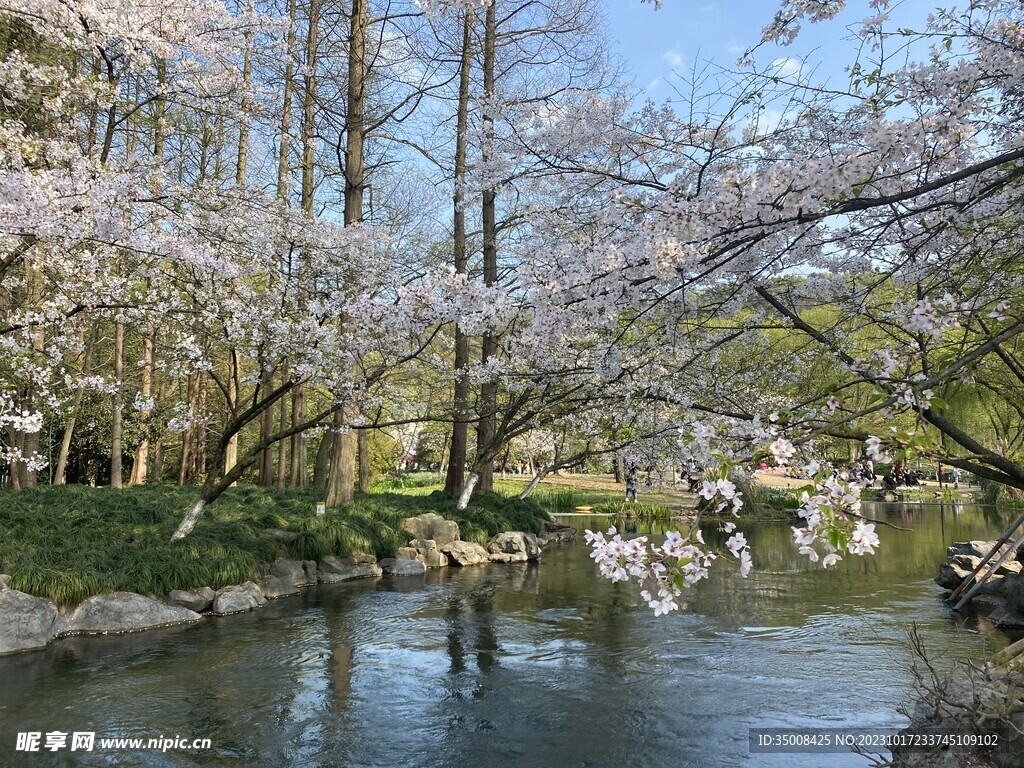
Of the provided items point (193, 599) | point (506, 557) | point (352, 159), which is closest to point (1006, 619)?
point (506, 557)

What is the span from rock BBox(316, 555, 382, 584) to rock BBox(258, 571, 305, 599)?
708 millimetres

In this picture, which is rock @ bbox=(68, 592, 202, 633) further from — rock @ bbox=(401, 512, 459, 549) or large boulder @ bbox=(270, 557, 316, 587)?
rock @ bbox=(401, 512, 459, 549)

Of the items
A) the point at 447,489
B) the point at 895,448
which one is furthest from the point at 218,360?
the point at 895,448


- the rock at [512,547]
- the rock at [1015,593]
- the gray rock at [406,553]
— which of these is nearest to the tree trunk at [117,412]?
the gray rock at [406,553]

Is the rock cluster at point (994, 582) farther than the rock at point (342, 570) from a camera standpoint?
No

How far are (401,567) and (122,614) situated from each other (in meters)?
4.39

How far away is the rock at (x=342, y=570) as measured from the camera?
9816 mm

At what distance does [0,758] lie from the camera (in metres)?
4.07

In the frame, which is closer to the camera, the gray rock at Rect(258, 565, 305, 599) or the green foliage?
the gray rock at Rect(258, 565, 305, 599)

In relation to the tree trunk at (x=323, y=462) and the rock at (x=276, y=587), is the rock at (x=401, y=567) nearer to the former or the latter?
the rock at (x=276, y=587)

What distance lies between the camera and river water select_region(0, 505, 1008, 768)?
14.5 feet

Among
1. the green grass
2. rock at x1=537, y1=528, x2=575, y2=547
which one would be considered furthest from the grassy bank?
the green grass

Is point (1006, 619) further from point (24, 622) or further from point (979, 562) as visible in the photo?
point (24, 622)

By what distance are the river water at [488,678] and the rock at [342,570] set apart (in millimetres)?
537
